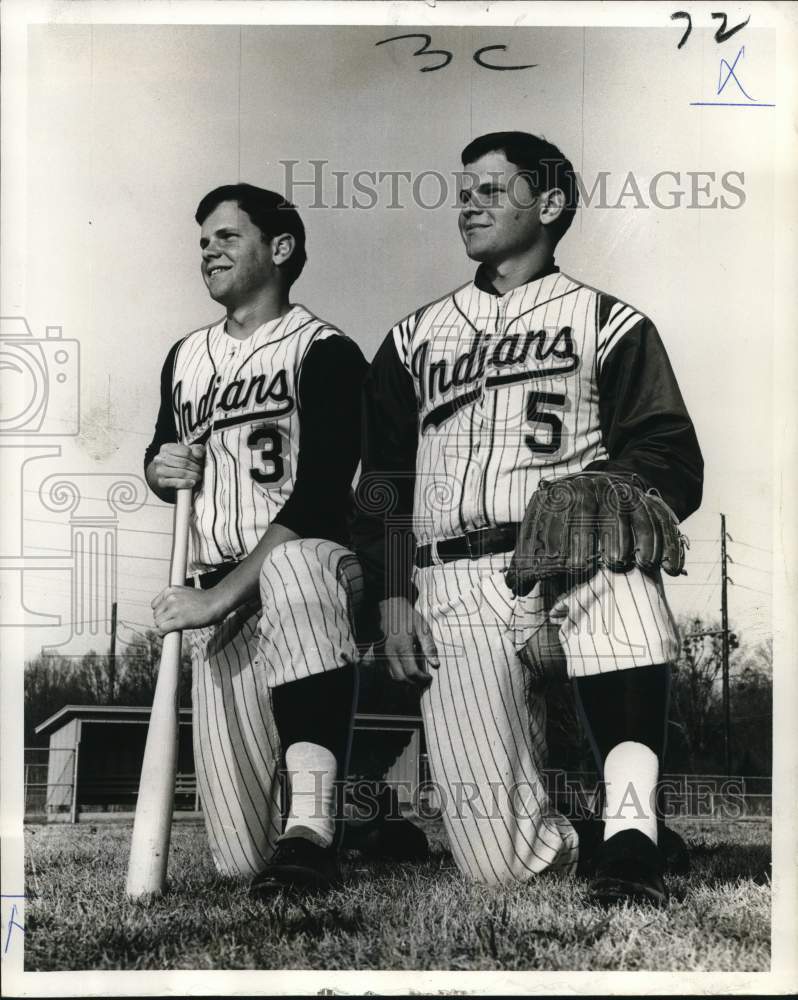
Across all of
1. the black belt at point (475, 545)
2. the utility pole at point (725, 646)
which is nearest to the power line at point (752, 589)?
the utility pole at point (725, 646)

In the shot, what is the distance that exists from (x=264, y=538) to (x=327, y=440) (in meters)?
0.32

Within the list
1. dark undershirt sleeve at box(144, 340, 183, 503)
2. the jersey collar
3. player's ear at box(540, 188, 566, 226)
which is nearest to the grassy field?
dark undershirt sleeve at box(144, 340, 183, 503)

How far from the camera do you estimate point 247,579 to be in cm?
330

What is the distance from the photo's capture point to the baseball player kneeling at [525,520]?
10.5 feet

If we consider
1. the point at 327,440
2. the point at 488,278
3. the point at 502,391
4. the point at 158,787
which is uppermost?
the point at 488,278

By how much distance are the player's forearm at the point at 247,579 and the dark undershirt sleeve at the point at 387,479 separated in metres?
0.21

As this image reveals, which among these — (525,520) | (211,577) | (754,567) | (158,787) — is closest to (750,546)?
(754,567)

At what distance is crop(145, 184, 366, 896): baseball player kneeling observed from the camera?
10.6 feet

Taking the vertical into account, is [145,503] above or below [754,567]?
above

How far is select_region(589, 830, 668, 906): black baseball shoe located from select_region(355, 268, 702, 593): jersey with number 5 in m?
0.87

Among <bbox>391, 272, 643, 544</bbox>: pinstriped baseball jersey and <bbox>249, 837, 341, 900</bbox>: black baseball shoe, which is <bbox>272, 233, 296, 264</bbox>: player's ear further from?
<bbox>249, 837, 341, 900</bbox>: black baseball shoe

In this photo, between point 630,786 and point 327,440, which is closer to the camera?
point 630,786

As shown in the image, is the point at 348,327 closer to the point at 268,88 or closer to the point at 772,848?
the point at 268,88

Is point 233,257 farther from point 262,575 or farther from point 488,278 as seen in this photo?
point 262,575
